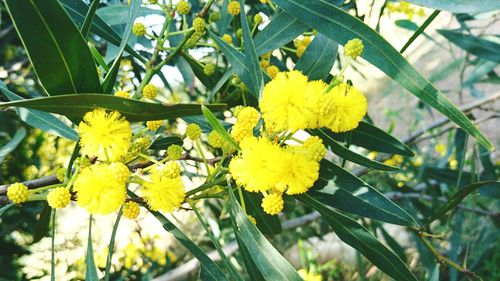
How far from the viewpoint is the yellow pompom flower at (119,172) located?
2.76ft

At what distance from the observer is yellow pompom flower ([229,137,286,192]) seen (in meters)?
0.84

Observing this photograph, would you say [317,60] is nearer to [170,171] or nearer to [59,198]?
[170,171]

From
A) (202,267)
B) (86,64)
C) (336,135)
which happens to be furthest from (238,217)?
(336,135)

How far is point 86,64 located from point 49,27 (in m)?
0.08

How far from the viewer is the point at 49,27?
2.42 ft

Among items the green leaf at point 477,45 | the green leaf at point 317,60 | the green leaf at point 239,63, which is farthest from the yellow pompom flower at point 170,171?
the green leaf at point 477,45

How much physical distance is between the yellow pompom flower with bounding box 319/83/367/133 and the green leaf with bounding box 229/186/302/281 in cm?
21

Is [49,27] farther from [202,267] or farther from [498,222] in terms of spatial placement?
[498,222]

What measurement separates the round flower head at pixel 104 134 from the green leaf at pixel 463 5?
525 mm

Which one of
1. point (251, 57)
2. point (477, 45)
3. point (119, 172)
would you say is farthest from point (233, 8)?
point (477, 45)

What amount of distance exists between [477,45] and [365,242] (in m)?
1.13

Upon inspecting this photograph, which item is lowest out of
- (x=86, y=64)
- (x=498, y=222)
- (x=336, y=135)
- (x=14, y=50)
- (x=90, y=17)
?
(x=498, y=222)

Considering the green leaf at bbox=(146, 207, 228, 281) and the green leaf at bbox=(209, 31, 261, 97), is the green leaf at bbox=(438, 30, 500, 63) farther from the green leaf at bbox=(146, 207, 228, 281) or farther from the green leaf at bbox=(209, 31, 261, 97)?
the green leaf at bbox=(146, 207, 228, 281)

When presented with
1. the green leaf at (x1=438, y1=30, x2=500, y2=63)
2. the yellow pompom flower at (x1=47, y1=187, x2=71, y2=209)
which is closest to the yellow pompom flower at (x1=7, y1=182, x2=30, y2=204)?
the yellow pompom flower at (x1=47, y1=187, x2=71, y2=209)
